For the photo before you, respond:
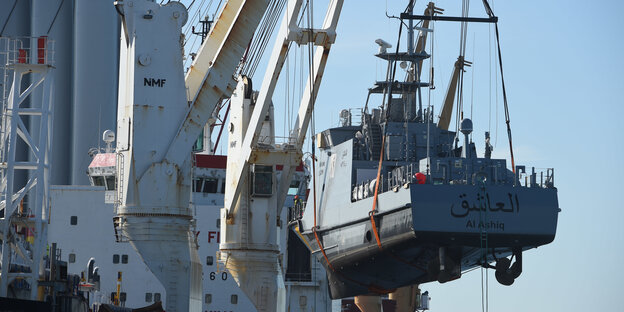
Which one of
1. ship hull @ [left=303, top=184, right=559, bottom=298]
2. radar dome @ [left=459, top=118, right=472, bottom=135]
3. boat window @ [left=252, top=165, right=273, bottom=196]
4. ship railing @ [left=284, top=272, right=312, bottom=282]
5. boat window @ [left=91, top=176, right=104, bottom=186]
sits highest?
radar dome @ [left=459, top=118, right=472, bottom=135]

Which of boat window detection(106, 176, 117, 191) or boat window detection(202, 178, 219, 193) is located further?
boat window detection(202, 178, 219, 193)

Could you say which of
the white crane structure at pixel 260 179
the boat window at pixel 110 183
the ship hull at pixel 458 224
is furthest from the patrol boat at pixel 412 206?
the boat window at pixel 110 183

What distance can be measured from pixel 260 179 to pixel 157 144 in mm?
7243

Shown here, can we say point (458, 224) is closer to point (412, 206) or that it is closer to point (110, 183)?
point (412, 206)

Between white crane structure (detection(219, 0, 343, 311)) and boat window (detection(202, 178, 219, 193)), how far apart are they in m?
6.20

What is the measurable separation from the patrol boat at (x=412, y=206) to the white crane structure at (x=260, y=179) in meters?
2.25

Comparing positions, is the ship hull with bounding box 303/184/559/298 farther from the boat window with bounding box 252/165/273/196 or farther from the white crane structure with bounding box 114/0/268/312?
the white crane structure with bounding box 114/0/268/312

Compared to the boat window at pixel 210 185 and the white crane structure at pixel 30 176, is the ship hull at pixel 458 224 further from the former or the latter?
the boat window at pixel 210 185

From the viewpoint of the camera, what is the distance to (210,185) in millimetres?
43000

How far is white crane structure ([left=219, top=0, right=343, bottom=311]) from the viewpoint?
35.2 m

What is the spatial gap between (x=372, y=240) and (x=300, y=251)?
480 inches

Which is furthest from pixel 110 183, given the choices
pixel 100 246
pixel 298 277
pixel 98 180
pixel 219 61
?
pixel 219 61

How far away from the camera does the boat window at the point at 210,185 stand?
42844 millimetres

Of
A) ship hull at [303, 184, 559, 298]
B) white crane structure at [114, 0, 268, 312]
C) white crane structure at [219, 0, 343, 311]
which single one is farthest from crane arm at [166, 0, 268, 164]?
ship hull at [303, 184, 559, 298]
